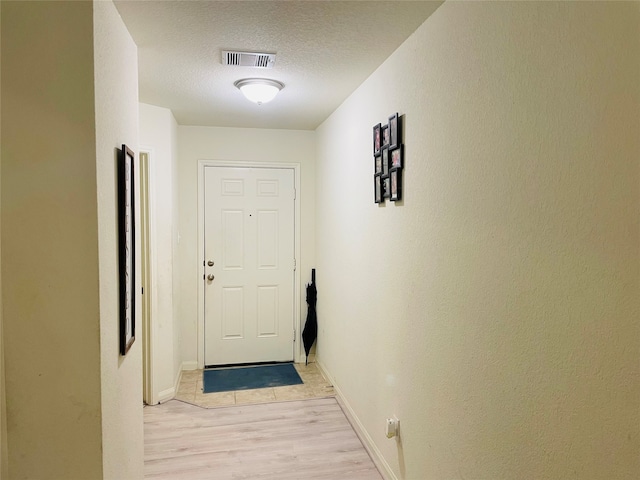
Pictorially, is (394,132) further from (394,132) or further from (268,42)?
(268,42)

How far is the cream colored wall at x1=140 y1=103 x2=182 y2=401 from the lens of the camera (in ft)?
10.7

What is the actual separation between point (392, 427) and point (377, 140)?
5.14 feet

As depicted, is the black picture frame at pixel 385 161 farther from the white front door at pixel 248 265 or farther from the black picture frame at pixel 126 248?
the white front door at pixel 248 265

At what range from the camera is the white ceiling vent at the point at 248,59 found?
87.0 inches

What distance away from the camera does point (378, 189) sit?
96.4 inches

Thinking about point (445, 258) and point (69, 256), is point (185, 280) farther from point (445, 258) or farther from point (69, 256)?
point (445, 258)

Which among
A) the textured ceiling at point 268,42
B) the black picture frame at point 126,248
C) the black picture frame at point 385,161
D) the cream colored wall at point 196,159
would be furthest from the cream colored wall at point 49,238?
the cream colored wall at point 196,159

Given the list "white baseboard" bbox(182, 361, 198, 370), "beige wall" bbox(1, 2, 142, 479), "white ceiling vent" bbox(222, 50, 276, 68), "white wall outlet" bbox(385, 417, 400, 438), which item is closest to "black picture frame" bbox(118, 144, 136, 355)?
"beige wall" bbox(1, 2, 142, 479)

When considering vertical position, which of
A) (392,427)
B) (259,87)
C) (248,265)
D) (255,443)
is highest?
(259,87)

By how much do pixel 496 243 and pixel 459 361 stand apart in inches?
20.5

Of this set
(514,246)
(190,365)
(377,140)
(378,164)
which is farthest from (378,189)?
(190,365)

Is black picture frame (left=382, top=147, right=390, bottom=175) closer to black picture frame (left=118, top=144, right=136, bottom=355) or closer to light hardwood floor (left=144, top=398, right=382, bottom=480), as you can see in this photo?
black picture frame (left=118, top=144, right=136, bottom=355)

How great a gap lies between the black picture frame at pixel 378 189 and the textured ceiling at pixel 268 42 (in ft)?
2.07

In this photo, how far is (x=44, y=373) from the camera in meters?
1.44
